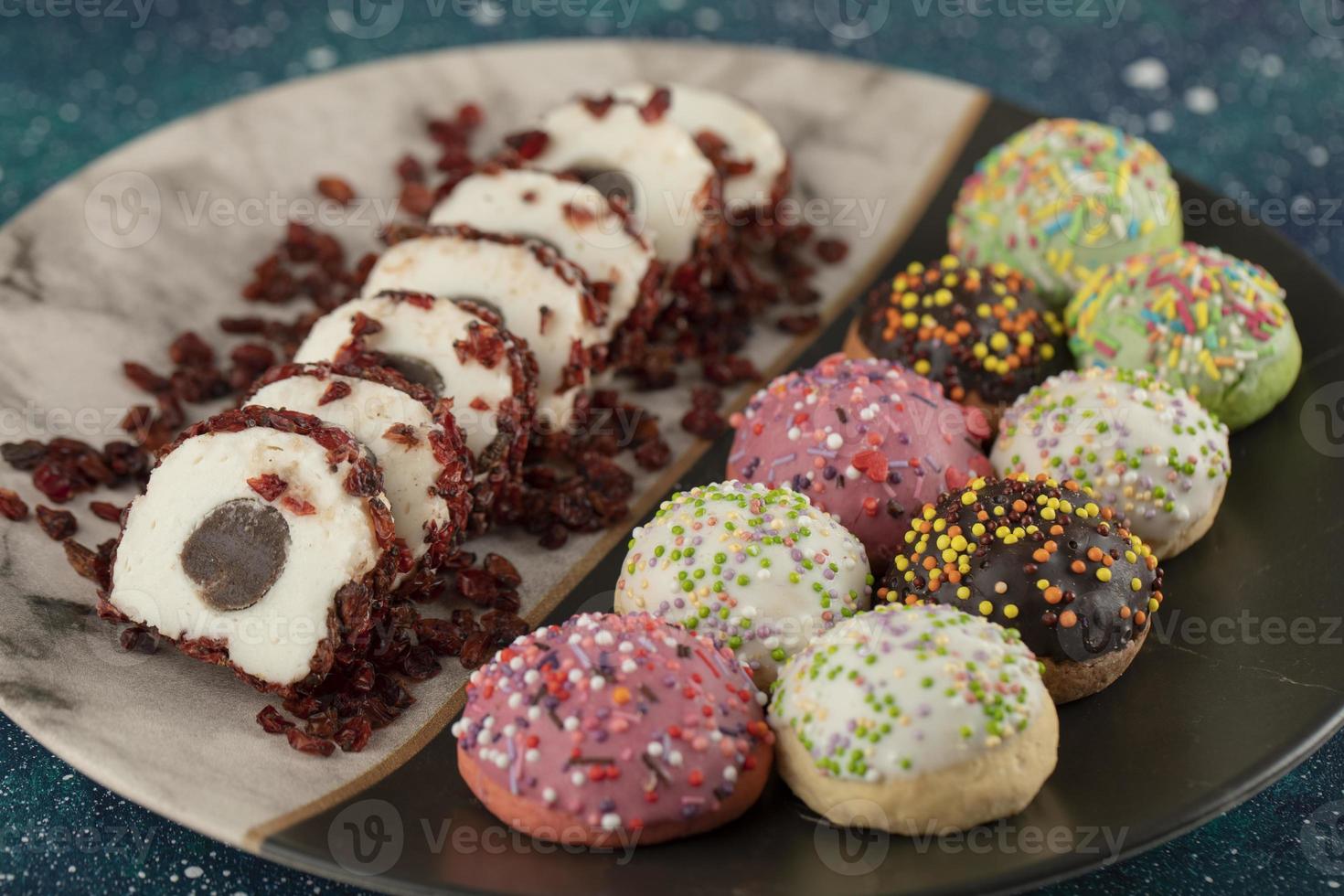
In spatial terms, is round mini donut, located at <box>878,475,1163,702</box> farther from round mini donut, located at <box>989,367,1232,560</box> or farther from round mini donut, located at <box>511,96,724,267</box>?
round mini donut, located at <box>511,96,724,267</box>

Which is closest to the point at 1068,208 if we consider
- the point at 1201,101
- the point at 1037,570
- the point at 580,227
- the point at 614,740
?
the point at 580,227

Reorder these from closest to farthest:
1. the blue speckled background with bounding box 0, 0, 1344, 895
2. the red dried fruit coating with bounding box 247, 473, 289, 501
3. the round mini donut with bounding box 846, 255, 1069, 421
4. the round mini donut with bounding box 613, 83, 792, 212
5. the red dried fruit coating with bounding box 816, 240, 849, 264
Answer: the red dried fruit coating with bounding box 247, 473, 289, 501
the round mini donut with bounding box 846, 255, 1069, 421
the round mini donut with bounding box 613, 83, 792, 212
the red dried fruit coating with bounding box 816, 240, 849, 264
the blue speckled background with bounding box 0, 0, 1344, 895

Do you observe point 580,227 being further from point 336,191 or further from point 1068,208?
point 1068,208

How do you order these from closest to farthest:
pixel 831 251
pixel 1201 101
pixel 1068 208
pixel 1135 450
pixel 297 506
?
pixel 297 506 < pixel 1135 450 < pixel 1068 208 < pixel 831 251 < pixel 1201 101

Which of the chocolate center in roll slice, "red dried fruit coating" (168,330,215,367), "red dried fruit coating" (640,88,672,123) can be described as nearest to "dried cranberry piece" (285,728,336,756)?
the chocolate center in roll slice

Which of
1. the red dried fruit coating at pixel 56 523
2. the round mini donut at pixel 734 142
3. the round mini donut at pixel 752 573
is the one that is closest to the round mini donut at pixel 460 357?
the round mini donut at pixel 752 573

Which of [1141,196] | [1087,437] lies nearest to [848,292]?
[1141,196]
